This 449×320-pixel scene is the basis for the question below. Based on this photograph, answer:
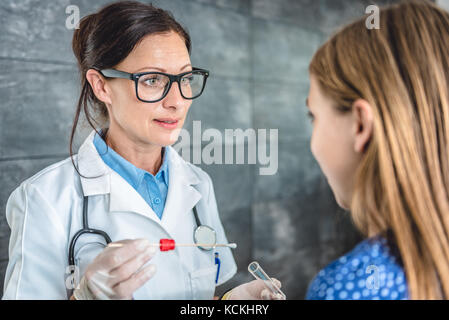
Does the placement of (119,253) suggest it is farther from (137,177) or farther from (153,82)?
(153,82)

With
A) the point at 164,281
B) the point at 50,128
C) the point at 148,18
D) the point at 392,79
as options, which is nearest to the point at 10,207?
the point at 50,128

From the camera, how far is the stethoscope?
0.65 metres

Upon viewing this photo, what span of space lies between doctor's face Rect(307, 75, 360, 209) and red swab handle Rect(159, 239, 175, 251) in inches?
12.3

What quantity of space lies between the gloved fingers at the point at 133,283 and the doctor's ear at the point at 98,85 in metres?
0.32

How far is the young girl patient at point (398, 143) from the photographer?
0.53 metres

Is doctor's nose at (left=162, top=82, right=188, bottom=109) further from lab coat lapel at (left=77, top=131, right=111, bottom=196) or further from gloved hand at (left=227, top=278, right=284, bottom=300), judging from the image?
gloved hand at (left=227, top=278, right=284, bottom=300)

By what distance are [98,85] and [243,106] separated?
59 centimetres

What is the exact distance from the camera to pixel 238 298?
29.5 inches

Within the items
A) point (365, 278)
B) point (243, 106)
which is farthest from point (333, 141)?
point (243, 106)

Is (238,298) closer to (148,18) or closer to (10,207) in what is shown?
(10,207)

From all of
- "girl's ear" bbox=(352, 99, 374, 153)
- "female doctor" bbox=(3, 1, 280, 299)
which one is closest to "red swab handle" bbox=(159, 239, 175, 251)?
"female doctor" bbox=(3, 1, 280, 299)

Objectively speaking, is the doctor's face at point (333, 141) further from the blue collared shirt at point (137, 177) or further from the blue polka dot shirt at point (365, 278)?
the blue collared shirt at point (137, 177)

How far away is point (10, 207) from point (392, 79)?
27.1 inches

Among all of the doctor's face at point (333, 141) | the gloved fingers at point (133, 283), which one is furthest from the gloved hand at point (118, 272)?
the doctor's face at point (333, 141)
